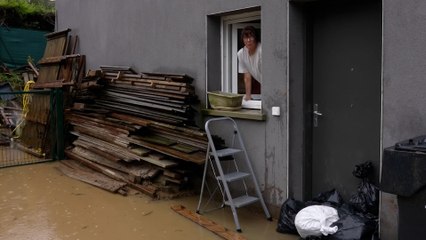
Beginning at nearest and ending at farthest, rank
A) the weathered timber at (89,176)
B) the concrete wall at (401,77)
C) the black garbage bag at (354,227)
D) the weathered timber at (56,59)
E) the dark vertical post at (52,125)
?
the concrete wall at (401,77) → the black garbage bag at (354,227) → the weathered timber at (89,176) → the dark vertical post at (52,125) → the weathered timber at (56,59)

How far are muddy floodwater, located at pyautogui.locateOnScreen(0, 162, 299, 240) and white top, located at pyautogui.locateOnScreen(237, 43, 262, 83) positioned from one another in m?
1.94

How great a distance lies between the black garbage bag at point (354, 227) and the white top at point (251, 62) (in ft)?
8.05

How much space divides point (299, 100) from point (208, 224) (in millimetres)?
1892

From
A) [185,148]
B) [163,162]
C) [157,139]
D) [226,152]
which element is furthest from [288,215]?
[157,139]

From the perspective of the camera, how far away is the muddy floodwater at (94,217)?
17.4ft

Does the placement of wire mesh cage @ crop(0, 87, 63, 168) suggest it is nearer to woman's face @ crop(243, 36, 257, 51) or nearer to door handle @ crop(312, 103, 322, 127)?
woman's face @ crop(243, 36, 257, 51)

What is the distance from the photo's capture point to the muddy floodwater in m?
5.30

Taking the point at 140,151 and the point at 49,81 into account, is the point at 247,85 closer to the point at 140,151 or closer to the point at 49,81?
the point at 140,151

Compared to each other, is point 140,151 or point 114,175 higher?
point 140,151

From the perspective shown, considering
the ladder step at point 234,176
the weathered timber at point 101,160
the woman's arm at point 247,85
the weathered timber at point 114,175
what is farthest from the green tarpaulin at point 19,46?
the ladder step at point 234,176

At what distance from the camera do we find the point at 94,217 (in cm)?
593

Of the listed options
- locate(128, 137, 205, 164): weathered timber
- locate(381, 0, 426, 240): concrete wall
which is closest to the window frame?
locate(128, 137, 205, 164): weathered timber

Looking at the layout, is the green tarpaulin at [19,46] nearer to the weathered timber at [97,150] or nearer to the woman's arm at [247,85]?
the weathered timber at [97,150]

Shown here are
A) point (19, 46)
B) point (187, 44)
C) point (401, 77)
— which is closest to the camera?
point (401, 77)
